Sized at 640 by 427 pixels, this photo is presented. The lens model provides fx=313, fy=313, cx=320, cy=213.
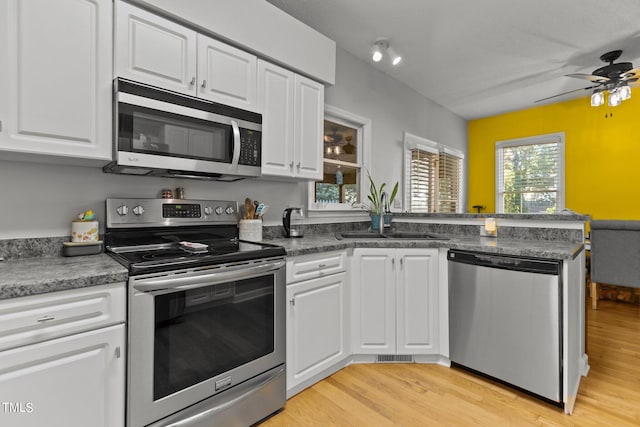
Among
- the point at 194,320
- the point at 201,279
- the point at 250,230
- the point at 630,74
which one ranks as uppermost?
the point at 630,74

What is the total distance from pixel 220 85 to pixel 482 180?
4.75m

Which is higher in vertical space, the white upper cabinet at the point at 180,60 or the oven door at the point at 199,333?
the white upper cabinet at the point at 180,60

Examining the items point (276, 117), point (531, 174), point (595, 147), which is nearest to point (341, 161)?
point (276, 117)

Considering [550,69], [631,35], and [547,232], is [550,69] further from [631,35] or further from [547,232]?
[547,232]

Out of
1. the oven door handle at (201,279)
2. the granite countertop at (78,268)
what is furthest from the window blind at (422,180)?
the oven door handle at (201,279)

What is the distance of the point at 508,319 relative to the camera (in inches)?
75.9

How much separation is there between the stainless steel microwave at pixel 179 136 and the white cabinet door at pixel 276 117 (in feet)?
0.37

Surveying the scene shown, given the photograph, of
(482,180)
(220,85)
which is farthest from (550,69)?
(220,85)

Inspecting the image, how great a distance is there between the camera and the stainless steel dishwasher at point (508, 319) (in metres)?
1.78

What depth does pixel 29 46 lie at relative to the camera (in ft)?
4.16

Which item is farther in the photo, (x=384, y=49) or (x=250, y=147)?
(x=384, y=49)

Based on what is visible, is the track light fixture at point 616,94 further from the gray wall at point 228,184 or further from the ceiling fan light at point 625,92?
the gray wall at point 228,184

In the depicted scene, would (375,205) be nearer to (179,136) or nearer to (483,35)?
(483,35)

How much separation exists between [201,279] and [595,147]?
5251 mm
